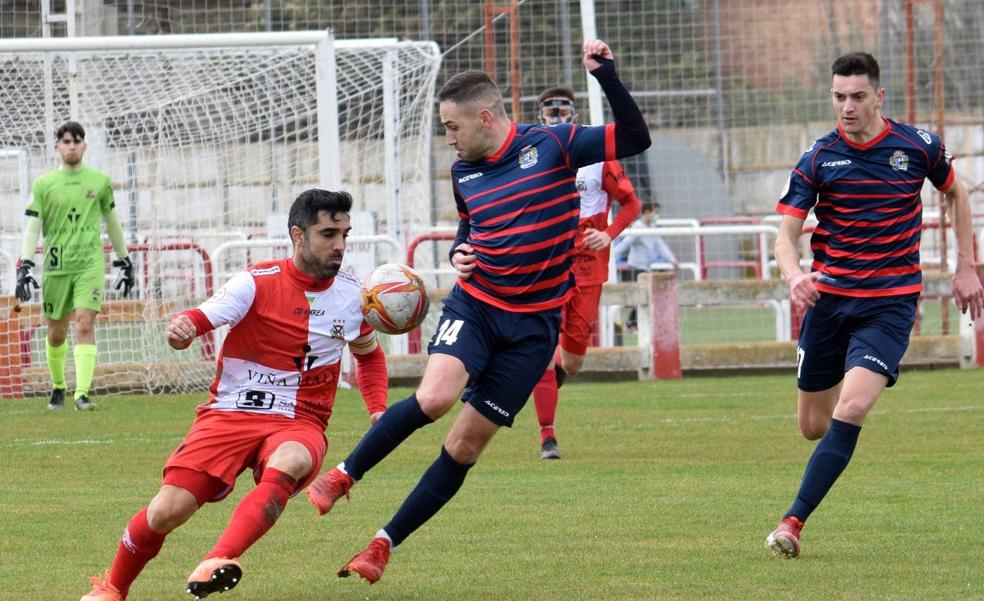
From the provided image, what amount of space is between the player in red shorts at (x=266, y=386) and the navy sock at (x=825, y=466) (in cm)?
180

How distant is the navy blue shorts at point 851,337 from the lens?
283 inches

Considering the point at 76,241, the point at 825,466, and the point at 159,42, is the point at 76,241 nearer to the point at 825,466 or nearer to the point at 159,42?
the point at 159,42

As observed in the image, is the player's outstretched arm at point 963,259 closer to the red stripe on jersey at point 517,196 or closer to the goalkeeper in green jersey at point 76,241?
the red stripe on jersey at point 517,196

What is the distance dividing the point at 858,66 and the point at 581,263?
12.1ft

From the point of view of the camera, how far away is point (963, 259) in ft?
24.5

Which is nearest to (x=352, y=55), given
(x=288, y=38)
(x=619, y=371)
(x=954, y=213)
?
(x=288, y=38)

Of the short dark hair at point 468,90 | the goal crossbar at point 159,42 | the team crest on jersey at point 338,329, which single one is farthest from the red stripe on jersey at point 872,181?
the goal crossbar at point 159,42

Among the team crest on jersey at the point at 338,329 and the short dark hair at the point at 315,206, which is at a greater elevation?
the short dark hair at the point at 315,206

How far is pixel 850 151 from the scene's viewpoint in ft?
24.3

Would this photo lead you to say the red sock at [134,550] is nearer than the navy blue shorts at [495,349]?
Yes

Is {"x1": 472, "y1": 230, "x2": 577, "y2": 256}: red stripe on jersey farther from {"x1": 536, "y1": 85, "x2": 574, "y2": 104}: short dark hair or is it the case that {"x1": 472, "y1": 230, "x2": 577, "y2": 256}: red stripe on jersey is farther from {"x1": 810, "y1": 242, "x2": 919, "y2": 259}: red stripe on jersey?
{"x1": 536, "y1": 85, "x2": 574, "y2": 104}: short dark hair

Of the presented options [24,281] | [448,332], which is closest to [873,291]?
[448,332]

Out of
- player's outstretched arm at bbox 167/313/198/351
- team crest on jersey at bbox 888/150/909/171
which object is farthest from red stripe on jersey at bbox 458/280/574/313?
team crest on jersey at bbox 888/150/909/171

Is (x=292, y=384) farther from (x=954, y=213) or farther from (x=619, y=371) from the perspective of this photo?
(x=619, y=371)
